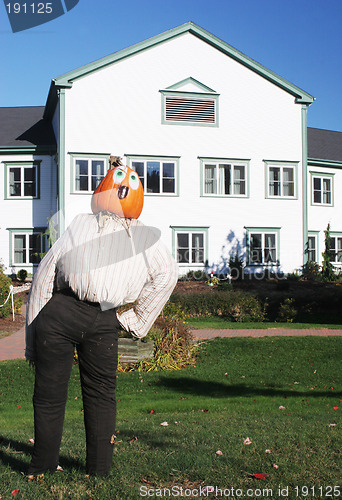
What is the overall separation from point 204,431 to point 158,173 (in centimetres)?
1875

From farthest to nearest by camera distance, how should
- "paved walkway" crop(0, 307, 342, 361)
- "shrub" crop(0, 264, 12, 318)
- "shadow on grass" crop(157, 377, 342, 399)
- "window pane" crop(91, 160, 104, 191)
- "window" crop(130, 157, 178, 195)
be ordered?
"window" crop(130, 157, 178, 195) → "window pane" crop(91, 160, 104, 191) → "shrub" crop(0, 264, 12, 318) → "paved walkway" crop(0, 307, 342, 361) → "shadow on grass" crop(157, 377, 342, 399)

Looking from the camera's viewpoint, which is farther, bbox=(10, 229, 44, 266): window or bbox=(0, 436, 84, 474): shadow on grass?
bbox=(10, 229, 44, 266): window

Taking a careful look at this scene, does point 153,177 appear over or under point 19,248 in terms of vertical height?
over

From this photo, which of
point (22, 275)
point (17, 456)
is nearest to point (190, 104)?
point (22, 275)

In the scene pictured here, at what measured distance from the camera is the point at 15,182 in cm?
2408

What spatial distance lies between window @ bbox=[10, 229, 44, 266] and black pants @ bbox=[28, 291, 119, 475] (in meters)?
21.2

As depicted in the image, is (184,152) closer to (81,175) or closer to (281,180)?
(81,175)

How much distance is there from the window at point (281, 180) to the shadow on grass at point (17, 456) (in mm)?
20803

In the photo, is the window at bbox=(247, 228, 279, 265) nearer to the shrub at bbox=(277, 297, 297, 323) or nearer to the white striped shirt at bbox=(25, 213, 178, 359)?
the shrub at bbox=(277, 297, 297, 323)

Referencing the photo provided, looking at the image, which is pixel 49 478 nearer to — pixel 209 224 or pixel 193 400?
pixel 193 400

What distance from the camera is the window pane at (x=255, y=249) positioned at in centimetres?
2364

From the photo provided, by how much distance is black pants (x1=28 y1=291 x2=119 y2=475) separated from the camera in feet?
10.6

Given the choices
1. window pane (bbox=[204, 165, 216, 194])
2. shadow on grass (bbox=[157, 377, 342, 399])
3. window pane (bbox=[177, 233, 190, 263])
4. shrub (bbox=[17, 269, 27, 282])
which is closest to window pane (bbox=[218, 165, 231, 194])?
window pane (bbox=[204, 165, 216, 194])

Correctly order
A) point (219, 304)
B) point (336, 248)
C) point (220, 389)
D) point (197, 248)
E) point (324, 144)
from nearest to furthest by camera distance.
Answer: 1. point (220, 389)
2. point (219, 304)
3. point (197, 248)
4. point (336, 248)
5. point (324, 144)
